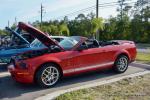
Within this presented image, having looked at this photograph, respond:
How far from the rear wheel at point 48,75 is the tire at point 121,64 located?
2157 millimetres

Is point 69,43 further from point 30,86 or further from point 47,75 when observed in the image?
point 30,86

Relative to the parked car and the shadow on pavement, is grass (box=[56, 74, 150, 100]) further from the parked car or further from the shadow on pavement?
the parked car

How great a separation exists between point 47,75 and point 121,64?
2725 millimetres

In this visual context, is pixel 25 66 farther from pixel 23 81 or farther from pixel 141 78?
pixel 141 78

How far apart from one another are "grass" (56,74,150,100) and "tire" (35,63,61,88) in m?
1.16

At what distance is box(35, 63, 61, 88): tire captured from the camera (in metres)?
7.66

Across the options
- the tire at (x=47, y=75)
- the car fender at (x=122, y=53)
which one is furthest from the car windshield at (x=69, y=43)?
the car fender at (x=122, y=53)

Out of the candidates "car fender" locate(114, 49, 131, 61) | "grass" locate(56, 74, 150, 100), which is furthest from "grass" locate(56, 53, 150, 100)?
"car fender" locate(114, 49, 131, 61)

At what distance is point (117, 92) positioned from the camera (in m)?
6.80

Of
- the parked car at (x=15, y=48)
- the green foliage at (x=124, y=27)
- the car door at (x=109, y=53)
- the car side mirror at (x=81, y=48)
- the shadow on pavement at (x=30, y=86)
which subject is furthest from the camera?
the green foliage at (x=124, y=27)

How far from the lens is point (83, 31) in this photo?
51.0 metres

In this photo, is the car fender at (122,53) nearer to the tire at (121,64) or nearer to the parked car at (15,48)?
the tire at (121,64)

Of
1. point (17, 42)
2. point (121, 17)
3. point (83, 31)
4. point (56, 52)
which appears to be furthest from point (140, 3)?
point (56, 52)

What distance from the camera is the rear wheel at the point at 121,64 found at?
9.23 metres
